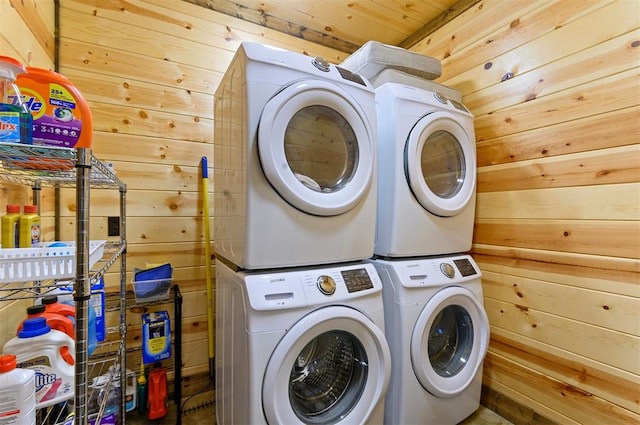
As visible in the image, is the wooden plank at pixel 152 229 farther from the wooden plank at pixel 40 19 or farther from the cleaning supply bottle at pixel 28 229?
the wooden plank at pixel 40 19

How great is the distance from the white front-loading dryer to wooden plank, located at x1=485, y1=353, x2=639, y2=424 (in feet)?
2.30

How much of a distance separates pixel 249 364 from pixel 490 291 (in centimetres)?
144

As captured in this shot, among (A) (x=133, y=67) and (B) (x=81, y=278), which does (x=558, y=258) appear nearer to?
(B) (x=81, y=278)

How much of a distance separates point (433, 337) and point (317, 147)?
1123 millimetres

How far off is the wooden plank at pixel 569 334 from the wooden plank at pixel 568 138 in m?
0.80

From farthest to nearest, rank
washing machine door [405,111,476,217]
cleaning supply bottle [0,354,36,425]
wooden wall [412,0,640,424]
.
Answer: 1. washing machine door [405,111,476,217]
2. wooden wall [412,0,640,424]
3. cleaning supply bottle [0,354,36,425]

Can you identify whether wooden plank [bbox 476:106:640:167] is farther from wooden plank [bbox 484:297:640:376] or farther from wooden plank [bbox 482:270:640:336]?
wooden plank [bbox 484:297:640:376]

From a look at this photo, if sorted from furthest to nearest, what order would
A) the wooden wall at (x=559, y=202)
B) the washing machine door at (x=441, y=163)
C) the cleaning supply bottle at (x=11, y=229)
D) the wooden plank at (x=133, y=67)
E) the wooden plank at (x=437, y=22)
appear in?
the wooden plank at (x=437, y=22)
the wooden plank at (x=133, y=67)
the washing machine door at (x=441, y=163)
the wooden wall at (x=559, y=202)
the cleaning supply bottle at (x=11, y=229)

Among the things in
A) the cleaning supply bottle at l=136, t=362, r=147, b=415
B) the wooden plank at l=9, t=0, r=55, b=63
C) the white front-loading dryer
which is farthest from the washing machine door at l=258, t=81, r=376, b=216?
the cleaning supply bottle at l=136, t=362, r=147, b=415

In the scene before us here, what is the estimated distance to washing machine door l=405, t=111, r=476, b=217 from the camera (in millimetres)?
1435

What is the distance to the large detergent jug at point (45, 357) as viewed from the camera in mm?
921

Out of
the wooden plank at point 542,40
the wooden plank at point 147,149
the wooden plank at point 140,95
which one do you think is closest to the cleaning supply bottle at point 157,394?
the wooden plank at point 147,149

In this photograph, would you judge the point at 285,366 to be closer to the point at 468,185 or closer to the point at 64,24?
the point at 468,185

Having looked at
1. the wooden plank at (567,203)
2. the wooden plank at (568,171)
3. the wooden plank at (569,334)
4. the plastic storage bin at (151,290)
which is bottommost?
the wooden plank at (569,334)
